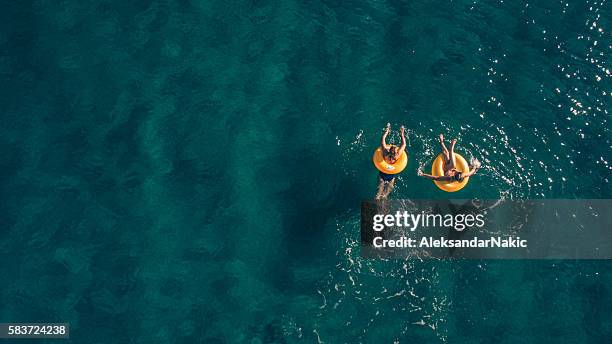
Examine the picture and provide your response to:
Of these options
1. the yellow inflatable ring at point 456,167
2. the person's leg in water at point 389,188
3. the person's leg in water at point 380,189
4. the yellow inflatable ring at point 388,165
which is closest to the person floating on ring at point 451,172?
the yellow inflatable ring at point 456,167

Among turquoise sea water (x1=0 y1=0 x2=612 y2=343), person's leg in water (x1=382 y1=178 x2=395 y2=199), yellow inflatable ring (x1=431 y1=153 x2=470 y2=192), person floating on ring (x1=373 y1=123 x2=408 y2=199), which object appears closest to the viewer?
person floating on ring (x1=373 y1=123 x2=408 y2=199)

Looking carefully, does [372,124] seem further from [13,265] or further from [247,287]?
[13,265]

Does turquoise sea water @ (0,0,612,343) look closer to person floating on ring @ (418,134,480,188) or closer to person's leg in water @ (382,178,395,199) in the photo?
person's leg in water @ (382,178,395,199)

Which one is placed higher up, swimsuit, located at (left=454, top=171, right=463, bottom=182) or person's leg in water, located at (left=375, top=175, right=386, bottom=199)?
person's leg in water, located at (left=375, top=175, right=386, bottom=199)

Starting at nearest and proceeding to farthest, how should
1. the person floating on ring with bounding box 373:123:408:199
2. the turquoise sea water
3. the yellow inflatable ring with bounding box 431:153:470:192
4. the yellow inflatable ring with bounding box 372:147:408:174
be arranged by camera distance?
the person floating on ring with bounding box 373:123:408:199
the yellow inflatable ring with bounding box 372:147:408:174
the yellow inflatable ring with bounding box 431:153:470:192
the turquoise sea water

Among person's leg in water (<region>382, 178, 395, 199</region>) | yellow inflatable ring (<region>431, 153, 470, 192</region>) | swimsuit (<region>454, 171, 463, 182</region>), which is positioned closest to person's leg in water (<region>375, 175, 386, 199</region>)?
person's leg in water (<region>382, 178, 395, 199</region>)

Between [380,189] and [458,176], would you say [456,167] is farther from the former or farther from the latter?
[380,189]

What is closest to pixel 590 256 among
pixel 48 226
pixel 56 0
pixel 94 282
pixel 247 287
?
pixel 247 287

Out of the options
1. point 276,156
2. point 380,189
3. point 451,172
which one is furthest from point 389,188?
point 276,156

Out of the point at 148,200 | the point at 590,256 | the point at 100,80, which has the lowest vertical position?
the point at 590,256
